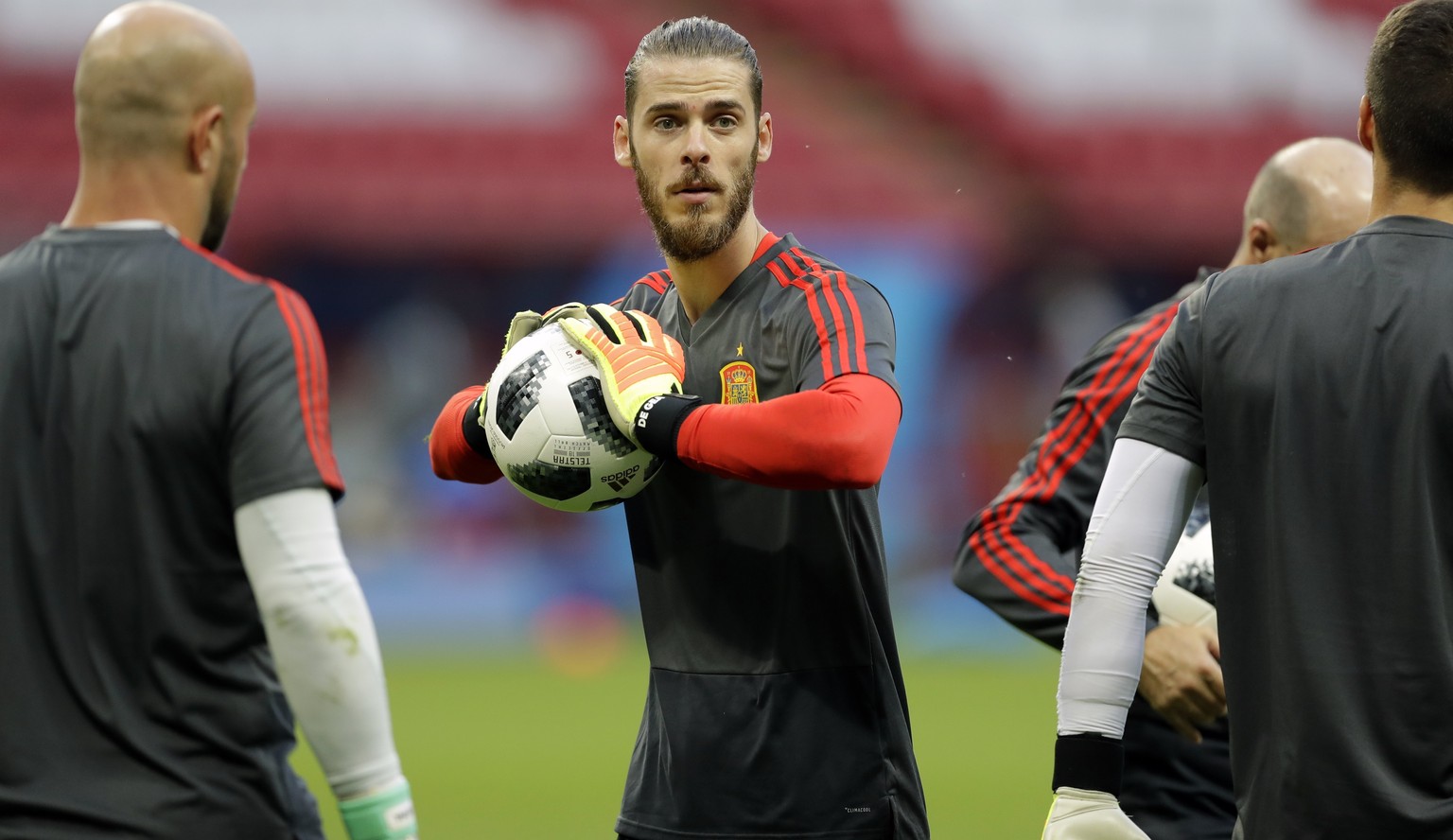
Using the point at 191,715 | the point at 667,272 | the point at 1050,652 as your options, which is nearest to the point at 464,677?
the point at 1050,652

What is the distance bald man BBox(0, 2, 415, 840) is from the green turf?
212 inches

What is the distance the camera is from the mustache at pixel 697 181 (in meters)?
3.83

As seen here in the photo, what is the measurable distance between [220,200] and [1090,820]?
6.11ft

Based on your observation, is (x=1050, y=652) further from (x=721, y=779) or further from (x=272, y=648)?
(x=272, y=648)

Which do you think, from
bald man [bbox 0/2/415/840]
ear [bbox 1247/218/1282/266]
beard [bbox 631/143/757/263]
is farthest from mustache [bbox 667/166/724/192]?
ear [bbox 1247/218/1282/266]

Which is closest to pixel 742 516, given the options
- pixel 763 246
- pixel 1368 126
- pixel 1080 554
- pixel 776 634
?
pixel 776 634

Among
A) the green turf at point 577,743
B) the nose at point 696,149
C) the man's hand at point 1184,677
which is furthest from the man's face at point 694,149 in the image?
the green turf at point 577,743

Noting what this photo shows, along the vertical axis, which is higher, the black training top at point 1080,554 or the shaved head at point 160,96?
the shaved head at point 160,96

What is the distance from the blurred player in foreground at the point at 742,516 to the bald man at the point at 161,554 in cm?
98

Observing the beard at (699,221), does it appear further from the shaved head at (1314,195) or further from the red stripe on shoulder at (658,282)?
the shaved head at (1314,195)

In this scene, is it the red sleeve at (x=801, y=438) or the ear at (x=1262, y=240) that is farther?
the ear at (x=1262, y=240)

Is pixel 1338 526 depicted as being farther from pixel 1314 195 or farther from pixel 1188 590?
pixel 1314 195

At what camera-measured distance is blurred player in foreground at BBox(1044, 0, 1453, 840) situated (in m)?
2.72

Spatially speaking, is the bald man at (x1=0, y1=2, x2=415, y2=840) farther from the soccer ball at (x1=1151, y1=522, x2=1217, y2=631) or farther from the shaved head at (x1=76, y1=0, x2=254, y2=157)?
the soccer ball at (x1=1151, y1=522, x2=1217, y2=631)
